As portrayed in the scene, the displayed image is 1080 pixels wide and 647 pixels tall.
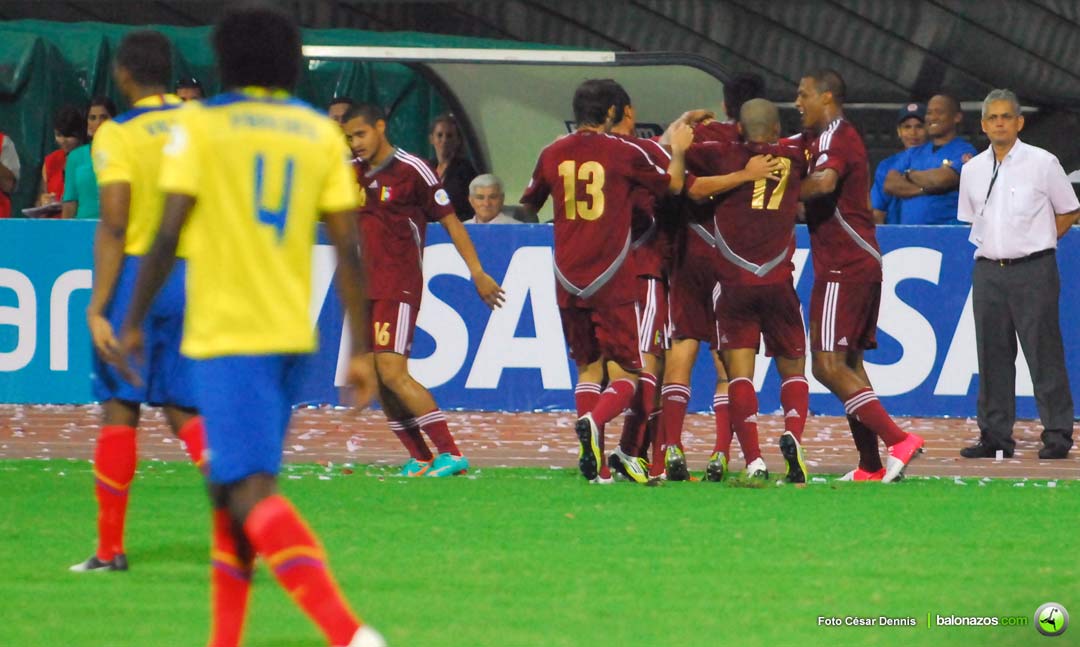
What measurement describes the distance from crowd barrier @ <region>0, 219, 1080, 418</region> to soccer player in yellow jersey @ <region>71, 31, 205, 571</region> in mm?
7065

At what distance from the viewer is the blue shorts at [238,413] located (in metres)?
5.21

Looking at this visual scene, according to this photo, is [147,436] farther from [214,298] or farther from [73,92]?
[214,298]

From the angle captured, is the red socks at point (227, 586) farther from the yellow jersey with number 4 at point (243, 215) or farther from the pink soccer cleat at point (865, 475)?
the pink soccer cleat at point (865, 475)

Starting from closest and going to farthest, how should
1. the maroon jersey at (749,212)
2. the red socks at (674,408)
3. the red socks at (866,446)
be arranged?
the maroon jersey at (749,212) → the red socks at (674,408) → the red socks at (866,446)

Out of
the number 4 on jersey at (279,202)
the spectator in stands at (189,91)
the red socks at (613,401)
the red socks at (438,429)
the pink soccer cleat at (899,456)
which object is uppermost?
the number 4 on jersey at (279,202)

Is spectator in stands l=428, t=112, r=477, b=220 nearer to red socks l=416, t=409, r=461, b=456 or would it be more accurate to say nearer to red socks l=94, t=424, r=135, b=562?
red socks l=416, t=409, r=461, b=456

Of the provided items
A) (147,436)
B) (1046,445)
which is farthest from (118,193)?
(1046,445)

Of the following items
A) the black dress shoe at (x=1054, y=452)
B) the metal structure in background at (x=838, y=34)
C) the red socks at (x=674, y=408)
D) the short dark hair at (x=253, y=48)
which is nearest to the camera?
the short dark hair at (x=253, y=48)

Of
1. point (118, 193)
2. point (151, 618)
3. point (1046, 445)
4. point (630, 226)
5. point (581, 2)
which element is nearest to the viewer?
point (151, 618)

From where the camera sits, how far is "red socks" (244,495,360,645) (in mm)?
5059

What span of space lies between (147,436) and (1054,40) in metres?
15.9

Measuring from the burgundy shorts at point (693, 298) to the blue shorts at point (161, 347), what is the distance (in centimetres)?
393

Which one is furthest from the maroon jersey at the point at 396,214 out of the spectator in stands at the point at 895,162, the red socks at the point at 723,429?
the spectator in stands at the point at 895,162

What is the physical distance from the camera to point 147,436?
42.7 ft
